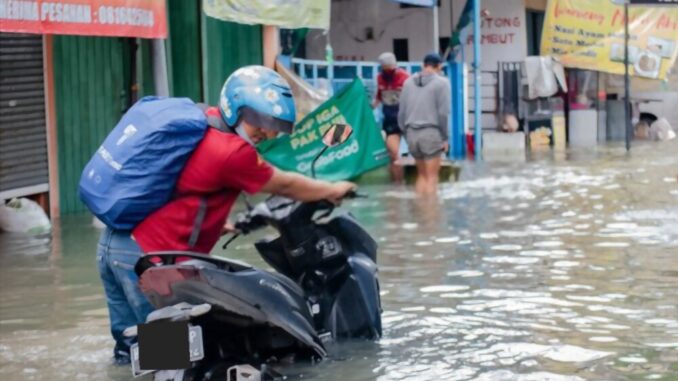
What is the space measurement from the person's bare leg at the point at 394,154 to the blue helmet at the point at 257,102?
11.1 meters

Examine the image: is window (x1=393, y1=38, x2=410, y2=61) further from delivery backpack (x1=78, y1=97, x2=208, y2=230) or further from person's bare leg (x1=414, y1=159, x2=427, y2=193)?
delivery backpack (x1=78, y1=97, x2=208, y2=230)

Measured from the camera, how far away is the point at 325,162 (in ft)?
53.3

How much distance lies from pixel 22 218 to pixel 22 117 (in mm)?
1200

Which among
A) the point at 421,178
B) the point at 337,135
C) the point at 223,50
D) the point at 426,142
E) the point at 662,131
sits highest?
the point at 223,50

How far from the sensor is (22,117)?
45.3 feet

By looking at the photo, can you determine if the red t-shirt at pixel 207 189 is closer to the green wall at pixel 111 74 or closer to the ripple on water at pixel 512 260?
the ripple on water at pixel 512 260

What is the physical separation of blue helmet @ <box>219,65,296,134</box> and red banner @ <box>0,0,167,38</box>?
218 inches

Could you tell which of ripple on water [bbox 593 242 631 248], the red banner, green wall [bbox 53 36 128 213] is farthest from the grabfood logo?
ripple on water [bbox 593 242 631 248]

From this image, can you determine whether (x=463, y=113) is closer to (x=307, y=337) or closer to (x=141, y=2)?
(x=141, y=2)

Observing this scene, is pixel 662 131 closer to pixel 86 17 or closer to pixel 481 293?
pixel 86 17

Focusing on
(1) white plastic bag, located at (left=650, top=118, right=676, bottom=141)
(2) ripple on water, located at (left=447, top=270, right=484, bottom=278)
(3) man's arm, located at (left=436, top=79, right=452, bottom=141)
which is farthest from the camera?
(1) white plastic bag, located at (left=650, top=118, right=676, bottom=141)

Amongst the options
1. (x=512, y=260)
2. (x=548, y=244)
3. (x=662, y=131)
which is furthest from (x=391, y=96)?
(x=662, y=131)

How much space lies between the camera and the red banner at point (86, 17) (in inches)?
462

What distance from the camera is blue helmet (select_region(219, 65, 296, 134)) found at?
639 centimetres
